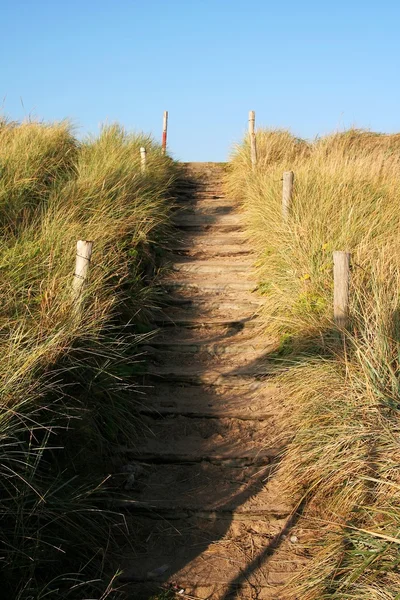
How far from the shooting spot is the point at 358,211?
300 inches

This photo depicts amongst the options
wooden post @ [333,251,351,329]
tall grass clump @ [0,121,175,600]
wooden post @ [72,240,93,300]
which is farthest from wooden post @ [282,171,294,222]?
wooden post @ [72,240,93,300]

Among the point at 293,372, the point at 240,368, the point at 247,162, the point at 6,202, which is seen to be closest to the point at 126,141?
the point at 247,162

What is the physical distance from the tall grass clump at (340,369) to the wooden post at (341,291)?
80mm

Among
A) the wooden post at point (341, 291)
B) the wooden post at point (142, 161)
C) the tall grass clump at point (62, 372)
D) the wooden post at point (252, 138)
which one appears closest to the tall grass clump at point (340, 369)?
the wooden post at point (341, 291)

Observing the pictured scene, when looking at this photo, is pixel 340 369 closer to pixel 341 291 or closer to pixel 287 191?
pixel 341 291

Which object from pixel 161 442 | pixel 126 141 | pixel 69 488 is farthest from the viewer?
pixel 126 141

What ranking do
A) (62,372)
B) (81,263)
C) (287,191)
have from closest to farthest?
(62,372) → (81,263) → (287,191)

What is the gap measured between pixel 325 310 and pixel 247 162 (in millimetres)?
7298

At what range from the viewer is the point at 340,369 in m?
4.80

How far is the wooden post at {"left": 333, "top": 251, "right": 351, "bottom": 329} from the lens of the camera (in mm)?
5118

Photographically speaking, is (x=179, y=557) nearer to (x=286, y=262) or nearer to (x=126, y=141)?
(x=286, y=262)

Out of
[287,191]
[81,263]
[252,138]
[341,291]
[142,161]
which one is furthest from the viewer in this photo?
[252,138]

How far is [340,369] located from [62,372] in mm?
1956

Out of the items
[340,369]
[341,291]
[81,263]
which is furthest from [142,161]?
[340,369]
